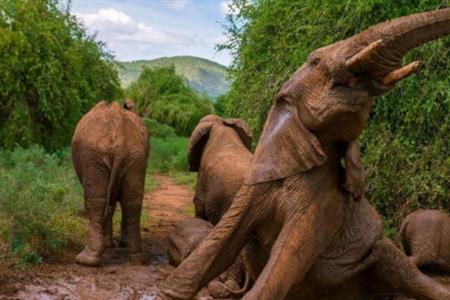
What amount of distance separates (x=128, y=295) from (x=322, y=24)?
369 cm

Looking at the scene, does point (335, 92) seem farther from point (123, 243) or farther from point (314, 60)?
point (123, 243)

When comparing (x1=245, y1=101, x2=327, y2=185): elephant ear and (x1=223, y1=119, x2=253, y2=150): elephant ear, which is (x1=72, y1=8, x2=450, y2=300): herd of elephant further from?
(x1=223, y1=119, x2=253, y2=150): elephant ear

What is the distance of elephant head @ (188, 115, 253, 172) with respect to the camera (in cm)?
635

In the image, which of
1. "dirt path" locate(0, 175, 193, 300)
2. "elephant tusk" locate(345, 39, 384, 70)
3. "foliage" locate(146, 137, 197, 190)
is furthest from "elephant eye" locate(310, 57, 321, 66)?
"foliage" locate(146, 137, 197, 190)

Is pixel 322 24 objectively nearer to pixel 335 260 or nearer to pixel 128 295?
pixel 128 295

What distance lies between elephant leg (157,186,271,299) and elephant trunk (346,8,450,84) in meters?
0.76

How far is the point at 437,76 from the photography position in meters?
6.46

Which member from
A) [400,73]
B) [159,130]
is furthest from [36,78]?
[159,130]

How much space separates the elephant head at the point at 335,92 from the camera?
104 inches

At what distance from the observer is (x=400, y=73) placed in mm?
2631

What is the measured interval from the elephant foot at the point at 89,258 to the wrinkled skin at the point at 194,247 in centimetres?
63

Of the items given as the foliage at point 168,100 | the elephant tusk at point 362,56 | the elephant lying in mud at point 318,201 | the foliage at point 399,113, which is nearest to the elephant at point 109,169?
the foliage at point 399,113

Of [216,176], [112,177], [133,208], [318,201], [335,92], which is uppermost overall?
[335,92]

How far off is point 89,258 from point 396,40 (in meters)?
4.02
